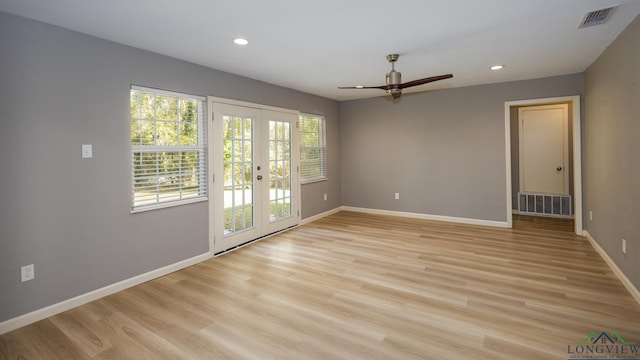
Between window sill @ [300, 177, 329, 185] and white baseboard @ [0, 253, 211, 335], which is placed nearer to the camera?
white baseboard @ [0, 253, 211, 335]

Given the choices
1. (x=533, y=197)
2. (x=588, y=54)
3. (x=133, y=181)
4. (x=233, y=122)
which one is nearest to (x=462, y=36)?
(x=588, y=54)

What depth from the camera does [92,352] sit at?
2.05m

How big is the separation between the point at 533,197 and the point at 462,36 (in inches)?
175

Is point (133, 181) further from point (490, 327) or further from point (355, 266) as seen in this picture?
point (490, 327)

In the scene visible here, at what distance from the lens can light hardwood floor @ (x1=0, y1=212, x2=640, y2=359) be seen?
2.05 meters

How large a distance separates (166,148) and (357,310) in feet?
8.62

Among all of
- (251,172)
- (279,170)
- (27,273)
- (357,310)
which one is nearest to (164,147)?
(251,172)

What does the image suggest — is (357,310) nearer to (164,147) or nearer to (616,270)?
(164,147)

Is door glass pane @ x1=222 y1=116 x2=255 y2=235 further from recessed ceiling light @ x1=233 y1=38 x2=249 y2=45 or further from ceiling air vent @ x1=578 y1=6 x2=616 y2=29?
ceiling air vent @ x1=578 y1=6 x2=616 y2=29

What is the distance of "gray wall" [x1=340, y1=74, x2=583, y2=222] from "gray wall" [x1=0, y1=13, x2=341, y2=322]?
3.94 metres

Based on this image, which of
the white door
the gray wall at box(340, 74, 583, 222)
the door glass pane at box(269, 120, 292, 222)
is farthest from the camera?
the white door

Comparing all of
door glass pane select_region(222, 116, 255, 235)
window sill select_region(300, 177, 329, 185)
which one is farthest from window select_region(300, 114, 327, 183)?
door glass pane select_region(222, 116, 255, 235)

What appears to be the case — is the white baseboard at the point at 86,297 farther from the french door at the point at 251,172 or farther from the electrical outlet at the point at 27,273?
the french door at the point at 251,172

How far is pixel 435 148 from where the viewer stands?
5684 mm
